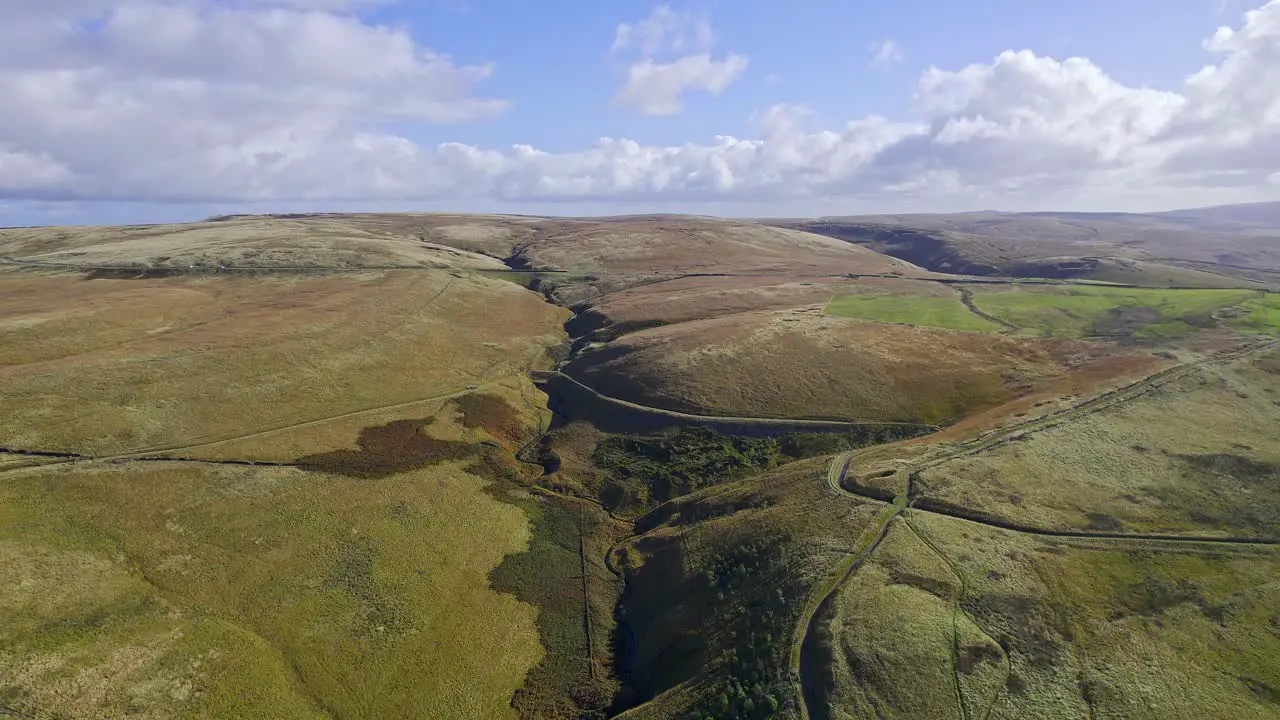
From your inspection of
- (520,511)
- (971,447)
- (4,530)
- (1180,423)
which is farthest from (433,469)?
(1180,423)

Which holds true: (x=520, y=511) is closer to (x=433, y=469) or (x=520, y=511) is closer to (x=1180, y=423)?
(x=433, y=469)

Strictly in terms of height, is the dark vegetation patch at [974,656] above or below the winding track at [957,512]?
below

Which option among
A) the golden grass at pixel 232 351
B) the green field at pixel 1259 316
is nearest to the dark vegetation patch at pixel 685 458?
the golden grass at pixel 232 351

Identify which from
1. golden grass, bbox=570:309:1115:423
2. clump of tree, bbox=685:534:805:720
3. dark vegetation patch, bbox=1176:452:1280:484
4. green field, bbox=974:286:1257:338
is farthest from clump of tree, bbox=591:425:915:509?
green field, bbox=974:286:1257:338

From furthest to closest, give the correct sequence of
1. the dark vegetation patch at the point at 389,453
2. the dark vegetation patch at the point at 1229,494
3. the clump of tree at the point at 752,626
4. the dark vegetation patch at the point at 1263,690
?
the dark vegetation patch at the point at 389,453 < the dark vegetation patch at the point at 1229,494 < the clump of tree at the point at 752,626 < the dark vegetation patch at the point at 1263,690

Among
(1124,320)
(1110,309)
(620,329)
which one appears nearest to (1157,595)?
(1124,320)

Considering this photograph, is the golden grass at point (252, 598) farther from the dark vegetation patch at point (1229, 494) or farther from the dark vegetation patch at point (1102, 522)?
the dark vegetation patch at point (1229, 494)
